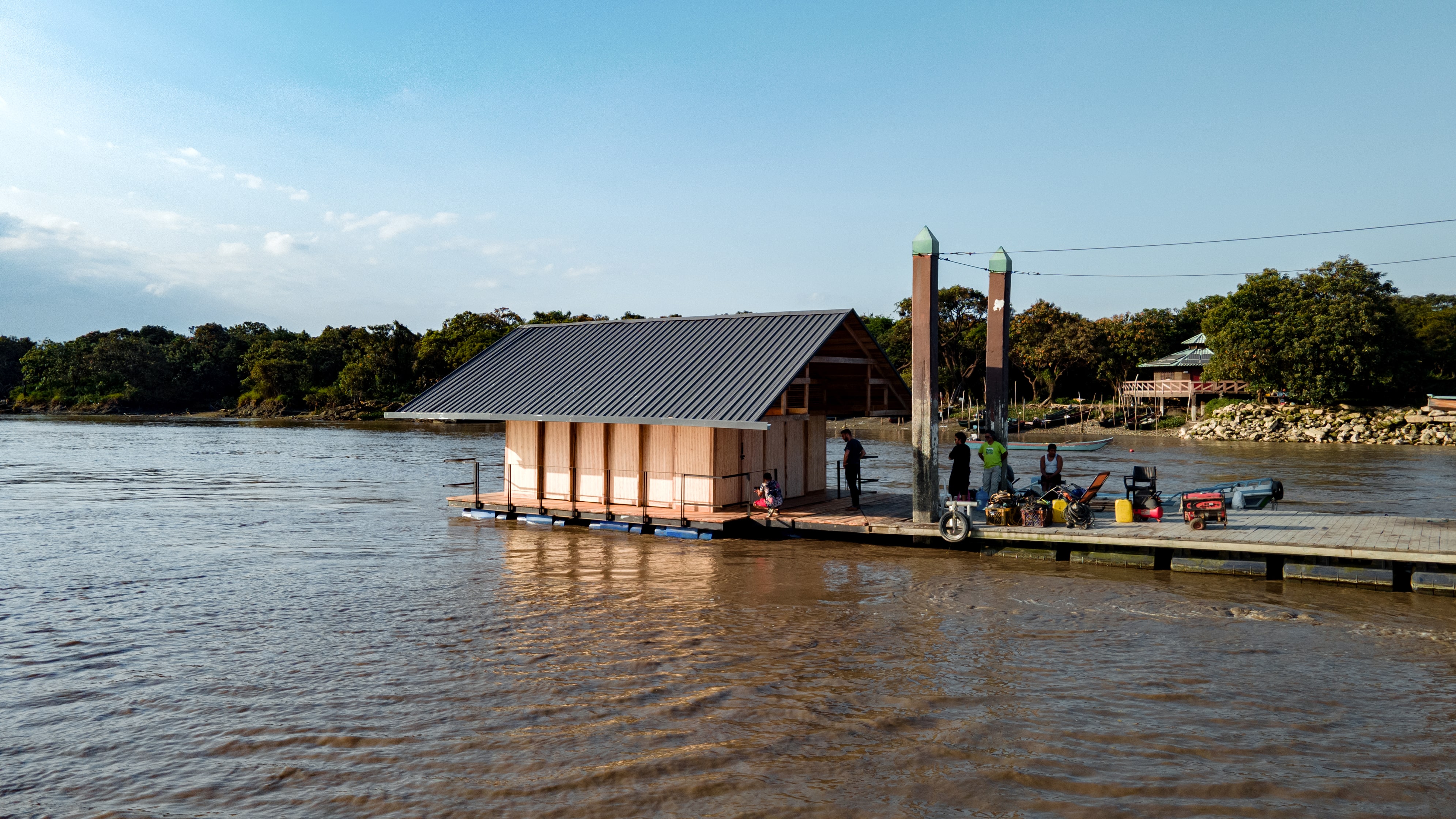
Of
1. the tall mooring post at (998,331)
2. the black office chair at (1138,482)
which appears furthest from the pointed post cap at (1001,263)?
the black office chair at (1138,482)

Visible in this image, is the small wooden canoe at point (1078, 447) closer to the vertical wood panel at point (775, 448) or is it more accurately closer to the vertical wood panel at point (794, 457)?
the vertical wood panel at point (794, 457)

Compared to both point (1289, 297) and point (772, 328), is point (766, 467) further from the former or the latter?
point (1289, 297)

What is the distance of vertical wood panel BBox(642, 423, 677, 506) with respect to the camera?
18.1 m

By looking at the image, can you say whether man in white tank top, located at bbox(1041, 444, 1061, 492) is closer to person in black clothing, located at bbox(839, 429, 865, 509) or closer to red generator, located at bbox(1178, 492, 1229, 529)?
red generator, located at bbox(1178, 492, 1229, 529)

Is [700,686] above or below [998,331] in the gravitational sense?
below

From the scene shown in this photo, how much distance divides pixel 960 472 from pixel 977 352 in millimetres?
54037

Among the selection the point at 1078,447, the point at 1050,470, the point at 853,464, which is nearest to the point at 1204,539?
the point at 1050,470

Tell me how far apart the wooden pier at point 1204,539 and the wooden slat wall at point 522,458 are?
1.66m

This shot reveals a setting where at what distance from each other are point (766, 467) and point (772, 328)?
10.3 ft

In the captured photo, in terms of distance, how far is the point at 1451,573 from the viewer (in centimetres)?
1259

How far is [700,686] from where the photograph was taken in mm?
8953

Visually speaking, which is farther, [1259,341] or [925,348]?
[1259,341]

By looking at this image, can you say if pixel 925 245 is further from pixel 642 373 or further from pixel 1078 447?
pixel 1078 447

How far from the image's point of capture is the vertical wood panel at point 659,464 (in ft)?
59.5
